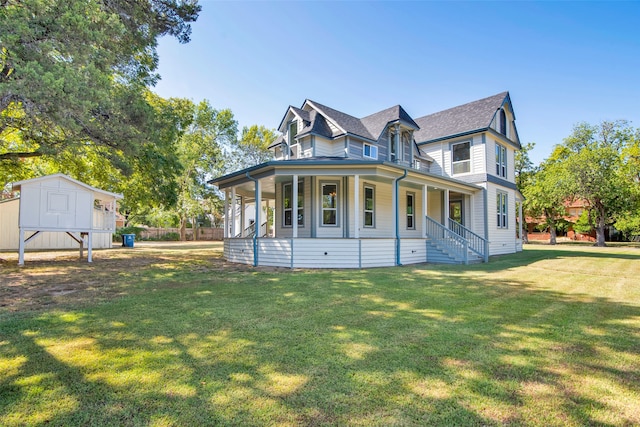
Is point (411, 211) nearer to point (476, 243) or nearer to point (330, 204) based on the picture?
point (476, 243)

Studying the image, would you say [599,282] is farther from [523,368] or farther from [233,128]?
[233,128]

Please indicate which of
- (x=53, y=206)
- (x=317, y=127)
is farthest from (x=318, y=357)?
(x=317, y=127)

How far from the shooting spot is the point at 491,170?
16203mm

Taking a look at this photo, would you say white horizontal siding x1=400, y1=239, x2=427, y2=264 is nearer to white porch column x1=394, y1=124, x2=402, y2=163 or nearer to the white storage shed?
white porch column x1=394, y1=124, x2=402, y2=163

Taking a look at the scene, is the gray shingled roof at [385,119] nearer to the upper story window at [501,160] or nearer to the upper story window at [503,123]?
the upper story window at [501,160]

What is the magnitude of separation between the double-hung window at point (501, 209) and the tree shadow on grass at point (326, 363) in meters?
12.3

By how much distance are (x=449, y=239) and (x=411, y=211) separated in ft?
10.0

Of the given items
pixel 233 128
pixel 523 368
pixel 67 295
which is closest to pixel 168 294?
pixel 67 295

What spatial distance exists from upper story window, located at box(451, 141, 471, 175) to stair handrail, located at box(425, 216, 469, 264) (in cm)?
459

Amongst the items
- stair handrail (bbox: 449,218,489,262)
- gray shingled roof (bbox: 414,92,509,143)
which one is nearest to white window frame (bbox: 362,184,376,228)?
stair handrail (bbox: 449,218,489,262)

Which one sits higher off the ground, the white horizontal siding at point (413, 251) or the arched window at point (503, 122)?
the arched window at point (503, 122)

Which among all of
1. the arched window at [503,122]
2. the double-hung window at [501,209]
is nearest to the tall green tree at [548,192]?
the arched window at [503,122]

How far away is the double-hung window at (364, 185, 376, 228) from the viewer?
43.5 ft

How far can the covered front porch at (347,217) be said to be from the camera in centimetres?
1058
